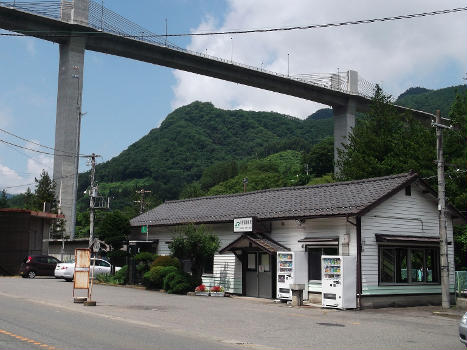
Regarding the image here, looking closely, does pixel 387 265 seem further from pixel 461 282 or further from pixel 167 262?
pixel 167 262

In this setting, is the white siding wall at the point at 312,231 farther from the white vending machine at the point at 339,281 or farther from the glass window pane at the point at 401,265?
the glass window pane at the point at 401,265

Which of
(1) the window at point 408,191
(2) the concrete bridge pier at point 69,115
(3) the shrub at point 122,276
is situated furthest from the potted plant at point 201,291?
(2) the concrete bridge pier at point 69,115

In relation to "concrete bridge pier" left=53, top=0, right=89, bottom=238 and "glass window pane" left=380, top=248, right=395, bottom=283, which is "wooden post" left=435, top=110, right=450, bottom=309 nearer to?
"glass window pane" left=380, top=248, right=395, bottom=283

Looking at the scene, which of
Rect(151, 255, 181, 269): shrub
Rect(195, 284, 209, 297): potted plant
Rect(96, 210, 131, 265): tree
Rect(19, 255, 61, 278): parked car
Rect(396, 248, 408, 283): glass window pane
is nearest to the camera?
Rect(396, 248, 408, 283): glass window pane

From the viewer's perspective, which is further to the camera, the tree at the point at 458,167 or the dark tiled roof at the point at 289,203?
the tree at the point at 458,167

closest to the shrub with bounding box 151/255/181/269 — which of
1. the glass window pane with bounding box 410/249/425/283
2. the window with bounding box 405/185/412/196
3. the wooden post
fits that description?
the glass window pane with bounding box 410/249/425/283

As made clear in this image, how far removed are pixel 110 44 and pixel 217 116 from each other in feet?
370

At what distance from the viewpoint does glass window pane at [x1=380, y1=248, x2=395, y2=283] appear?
21875 millimetres

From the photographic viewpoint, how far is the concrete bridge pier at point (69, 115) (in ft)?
161

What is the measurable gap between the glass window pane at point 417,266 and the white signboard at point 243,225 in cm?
694

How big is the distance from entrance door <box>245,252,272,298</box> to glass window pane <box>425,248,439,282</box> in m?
6.81

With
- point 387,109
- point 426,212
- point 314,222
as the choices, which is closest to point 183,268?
point 314,222

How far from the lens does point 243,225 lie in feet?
81.0

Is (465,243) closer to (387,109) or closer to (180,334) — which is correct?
(387,109)
